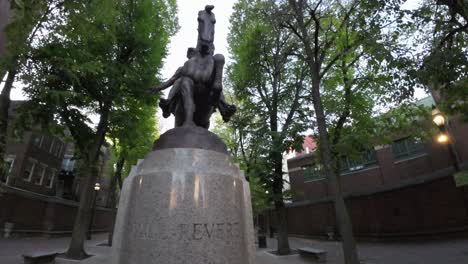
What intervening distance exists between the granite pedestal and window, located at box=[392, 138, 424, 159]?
68.5ft

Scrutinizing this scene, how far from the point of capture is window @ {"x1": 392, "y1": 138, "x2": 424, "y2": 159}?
20422 millimetres

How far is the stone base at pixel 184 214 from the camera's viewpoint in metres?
3.25

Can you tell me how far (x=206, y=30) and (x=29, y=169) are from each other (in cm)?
2986

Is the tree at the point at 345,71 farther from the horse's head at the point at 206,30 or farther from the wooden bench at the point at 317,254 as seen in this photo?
the horse's head at the point at 206,30

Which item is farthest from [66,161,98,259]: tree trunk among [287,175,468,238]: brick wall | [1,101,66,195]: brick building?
[287,175,468,238]: brick wall

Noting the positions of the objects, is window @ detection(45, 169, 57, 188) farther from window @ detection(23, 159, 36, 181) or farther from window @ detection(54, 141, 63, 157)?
window @ detection(23, 159, 36, 181)

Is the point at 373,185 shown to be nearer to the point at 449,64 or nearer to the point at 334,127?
the point at 334,127

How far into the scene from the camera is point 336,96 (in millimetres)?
14531

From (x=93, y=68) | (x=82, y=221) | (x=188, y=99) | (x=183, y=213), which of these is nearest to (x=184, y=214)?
(x=183, y=213)

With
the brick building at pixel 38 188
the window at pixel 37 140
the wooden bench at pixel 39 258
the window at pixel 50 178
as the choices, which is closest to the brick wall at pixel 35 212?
the brick building at pixel 38 188

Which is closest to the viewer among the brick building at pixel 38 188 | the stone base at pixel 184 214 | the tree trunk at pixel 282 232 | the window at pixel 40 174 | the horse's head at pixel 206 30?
the stone base at pixel 184 214

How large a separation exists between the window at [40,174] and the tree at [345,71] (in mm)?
28367

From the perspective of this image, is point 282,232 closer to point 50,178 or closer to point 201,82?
point 201,82

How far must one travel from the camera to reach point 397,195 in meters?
18.4
